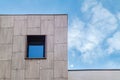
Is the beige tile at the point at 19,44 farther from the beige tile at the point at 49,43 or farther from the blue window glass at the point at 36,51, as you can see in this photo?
the beige tile at the point at 49,43

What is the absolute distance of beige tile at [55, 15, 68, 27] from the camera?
17673 millimetres

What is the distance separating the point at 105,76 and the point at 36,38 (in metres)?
3.79

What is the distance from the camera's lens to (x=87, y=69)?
56.1ft

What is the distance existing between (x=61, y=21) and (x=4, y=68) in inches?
140

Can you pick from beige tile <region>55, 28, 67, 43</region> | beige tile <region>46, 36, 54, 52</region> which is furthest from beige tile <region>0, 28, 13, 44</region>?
beige tile <region>55, 28, 67, 43</region>

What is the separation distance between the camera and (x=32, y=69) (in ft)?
55.9

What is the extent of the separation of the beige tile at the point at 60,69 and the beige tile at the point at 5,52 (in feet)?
7.34

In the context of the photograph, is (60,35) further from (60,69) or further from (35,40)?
(60,69)

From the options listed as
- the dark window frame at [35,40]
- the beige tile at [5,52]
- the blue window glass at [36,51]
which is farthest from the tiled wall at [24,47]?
the blue window glass at [36,51]

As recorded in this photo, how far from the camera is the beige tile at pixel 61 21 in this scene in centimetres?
1767

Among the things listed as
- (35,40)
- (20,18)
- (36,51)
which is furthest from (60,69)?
(20,18)

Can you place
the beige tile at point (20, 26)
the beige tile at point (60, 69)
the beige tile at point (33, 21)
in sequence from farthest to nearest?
1. the beige tile at point (33, 21)
2. the beige tile at point (20, 26)
3. the beige tile at point (60, 69)

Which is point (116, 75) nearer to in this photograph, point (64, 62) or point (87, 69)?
point (87, 69)

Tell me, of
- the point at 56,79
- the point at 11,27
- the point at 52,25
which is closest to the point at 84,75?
the point at 56,79
